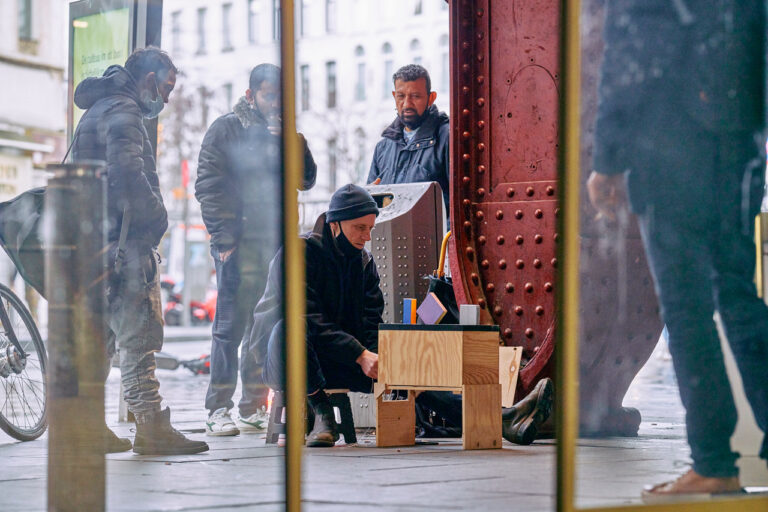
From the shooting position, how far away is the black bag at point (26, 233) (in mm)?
4047

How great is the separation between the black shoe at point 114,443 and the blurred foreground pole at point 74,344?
0.11 meters

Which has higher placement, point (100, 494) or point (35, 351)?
point (35, 351)

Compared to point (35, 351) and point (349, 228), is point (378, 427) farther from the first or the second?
point (35, 351)

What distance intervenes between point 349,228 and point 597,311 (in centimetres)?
232

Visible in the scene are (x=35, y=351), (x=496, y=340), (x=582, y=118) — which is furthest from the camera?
(x=496, y=340)

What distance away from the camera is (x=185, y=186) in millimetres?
4840

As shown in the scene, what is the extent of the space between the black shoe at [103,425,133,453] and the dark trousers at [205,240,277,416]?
63 centimetres

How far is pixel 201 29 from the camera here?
16.1ft

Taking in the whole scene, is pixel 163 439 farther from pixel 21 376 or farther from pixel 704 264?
pixel 704 264

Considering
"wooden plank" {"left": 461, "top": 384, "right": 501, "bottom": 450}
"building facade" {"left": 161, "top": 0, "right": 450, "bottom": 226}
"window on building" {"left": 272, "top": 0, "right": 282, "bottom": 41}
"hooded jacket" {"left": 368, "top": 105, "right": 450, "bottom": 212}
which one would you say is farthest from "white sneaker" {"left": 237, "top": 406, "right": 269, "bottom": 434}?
"hooded jacket" {"left": 368, "top": 105, "right": 450, "bottom": 212}

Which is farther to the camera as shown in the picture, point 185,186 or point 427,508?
point 185,186

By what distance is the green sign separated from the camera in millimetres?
4680

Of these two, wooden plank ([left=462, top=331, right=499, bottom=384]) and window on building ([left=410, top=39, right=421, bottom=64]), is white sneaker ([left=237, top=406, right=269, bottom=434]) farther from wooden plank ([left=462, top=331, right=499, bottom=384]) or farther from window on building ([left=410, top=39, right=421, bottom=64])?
window on building ([left=410, top=39, right=421, bottom=64])

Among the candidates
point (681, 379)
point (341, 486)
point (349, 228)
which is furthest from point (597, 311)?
point (349, 228)
